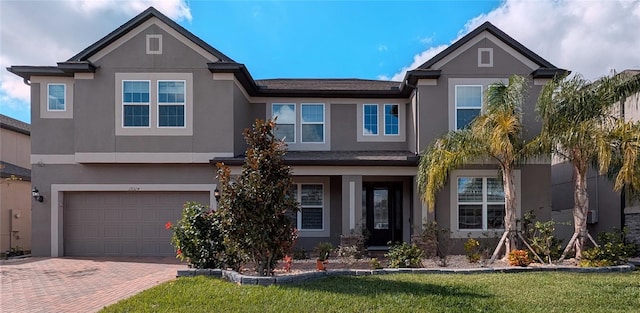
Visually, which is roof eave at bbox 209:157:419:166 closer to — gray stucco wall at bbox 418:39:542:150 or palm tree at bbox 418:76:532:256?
gray stucco wall at bbox 418:39:542:150

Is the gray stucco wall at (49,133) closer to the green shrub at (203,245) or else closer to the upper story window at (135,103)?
the upper story window at (135,103)

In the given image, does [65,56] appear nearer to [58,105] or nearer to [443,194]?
[58,105]

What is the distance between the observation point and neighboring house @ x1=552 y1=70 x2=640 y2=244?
13.8 metres

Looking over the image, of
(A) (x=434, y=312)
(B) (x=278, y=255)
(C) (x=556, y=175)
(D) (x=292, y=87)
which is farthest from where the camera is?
(C) (x=556, y=175)

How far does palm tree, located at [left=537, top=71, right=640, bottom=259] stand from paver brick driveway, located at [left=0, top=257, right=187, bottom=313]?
9.96m

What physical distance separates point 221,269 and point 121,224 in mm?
6070

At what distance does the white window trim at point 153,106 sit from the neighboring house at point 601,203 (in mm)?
11319

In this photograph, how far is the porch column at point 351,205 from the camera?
13.8 metres

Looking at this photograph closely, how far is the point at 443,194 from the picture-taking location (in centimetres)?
1380

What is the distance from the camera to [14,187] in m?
17.1

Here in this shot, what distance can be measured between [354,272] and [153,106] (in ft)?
26.3

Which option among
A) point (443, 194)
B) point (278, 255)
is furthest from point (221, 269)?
point (443, 194)

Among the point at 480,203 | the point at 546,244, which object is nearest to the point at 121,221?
the point at 480,203

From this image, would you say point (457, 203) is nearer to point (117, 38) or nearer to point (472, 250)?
point (472, 250)
